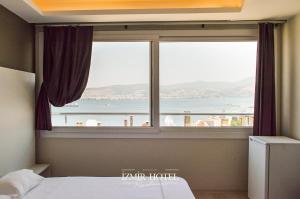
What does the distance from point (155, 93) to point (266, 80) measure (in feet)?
4.84

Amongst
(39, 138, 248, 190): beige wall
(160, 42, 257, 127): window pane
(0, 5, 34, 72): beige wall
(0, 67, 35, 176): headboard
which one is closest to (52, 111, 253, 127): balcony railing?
(160, 42, 257, 127): window pane

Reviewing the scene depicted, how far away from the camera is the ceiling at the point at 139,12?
10.5 ft

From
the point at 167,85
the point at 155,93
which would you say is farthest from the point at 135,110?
the point at 167,85

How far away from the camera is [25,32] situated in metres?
3.62

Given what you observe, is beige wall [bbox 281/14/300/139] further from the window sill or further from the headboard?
the headboard

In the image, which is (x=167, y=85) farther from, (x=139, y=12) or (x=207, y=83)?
(x=139, y=12)

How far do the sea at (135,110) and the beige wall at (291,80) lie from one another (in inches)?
18.4

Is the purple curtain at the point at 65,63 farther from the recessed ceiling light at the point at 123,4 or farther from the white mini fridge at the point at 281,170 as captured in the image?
the white mini fridge at the point at 281,170

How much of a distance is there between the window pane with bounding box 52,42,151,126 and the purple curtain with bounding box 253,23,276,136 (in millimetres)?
1491

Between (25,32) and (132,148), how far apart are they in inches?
82.7

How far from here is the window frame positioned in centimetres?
374

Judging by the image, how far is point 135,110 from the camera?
396 centimetres

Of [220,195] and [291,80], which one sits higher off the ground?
[291,80]

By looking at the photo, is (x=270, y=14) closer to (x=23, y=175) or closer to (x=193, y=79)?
(x=193, y=79)
